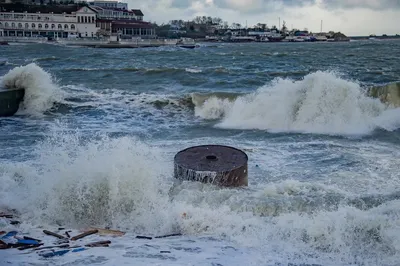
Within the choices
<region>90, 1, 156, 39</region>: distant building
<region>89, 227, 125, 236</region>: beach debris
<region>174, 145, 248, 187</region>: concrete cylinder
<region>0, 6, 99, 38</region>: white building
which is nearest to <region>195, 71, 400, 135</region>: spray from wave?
<region>174, 145, 248, 187</region>: concrete cylinder

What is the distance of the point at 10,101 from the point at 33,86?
2061 mm

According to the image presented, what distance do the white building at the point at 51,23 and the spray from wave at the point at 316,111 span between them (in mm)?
85245

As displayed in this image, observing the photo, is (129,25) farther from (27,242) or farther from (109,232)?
(27,242)

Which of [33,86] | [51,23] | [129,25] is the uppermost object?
[129,25]

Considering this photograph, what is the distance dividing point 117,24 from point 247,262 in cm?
10112

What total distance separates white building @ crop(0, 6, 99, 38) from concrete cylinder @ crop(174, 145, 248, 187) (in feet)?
305

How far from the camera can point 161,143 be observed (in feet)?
44.6

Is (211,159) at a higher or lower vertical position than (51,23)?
lower

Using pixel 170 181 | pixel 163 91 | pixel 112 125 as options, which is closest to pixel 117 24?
pixel 163 91

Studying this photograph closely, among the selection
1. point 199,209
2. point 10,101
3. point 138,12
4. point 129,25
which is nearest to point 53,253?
point 199,209

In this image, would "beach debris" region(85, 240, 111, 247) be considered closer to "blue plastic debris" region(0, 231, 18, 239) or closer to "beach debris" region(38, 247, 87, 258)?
"beach debris" region(38, 247, 87, 258)

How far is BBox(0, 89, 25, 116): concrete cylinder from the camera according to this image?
59.9 ft

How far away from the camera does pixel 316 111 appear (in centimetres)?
1620

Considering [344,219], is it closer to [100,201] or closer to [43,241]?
[100,201]
